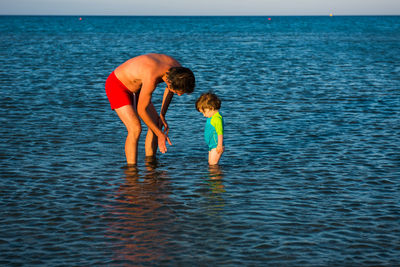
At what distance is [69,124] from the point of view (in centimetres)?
1159

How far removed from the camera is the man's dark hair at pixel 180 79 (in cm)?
702

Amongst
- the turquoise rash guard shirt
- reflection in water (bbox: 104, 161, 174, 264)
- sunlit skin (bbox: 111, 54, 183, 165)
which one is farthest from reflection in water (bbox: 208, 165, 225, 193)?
sunlit skin (bbox: 111, 54, 183, 165)

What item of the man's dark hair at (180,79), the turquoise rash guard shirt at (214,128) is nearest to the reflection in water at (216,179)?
the turquoise rash guard shirt at (214,128)

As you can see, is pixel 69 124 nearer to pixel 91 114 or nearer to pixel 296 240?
pixel 91 114

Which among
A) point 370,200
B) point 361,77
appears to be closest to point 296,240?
point 370,200

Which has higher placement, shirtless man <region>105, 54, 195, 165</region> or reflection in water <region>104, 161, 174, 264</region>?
shirtless man <region>105, 54, 195, 165</region>

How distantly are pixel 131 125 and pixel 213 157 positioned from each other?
1.40 meters

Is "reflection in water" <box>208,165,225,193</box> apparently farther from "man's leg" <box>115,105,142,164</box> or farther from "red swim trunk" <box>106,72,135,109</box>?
"red swim trunk" <box>106,72,135,109</box>

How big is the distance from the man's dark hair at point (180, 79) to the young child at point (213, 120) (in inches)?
29.7

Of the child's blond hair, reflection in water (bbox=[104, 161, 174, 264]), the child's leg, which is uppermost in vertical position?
the child's blond hair

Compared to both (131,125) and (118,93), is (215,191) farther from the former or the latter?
(118,93)

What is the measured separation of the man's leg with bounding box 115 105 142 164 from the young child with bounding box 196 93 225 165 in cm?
92

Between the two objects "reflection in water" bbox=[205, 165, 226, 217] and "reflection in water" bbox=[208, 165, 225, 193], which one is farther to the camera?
"reflection in water" bbox=[208, 165, 225, 193]

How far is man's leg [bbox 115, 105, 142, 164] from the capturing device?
773 centimetres
